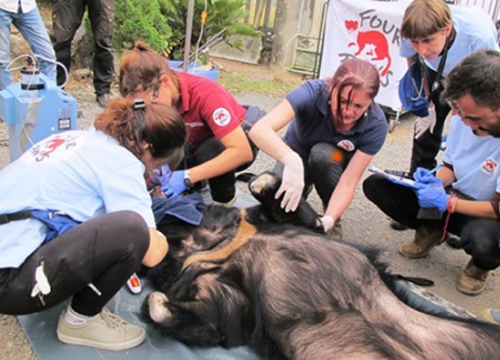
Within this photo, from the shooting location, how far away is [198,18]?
8.34 meters

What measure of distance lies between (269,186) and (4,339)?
141 centimetres

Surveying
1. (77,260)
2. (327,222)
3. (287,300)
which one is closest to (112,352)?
(77,260)

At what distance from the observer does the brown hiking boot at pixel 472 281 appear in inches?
109

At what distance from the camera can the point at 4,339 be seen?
194cm

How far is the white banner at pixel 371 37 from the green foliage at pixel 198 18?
9.43 feet

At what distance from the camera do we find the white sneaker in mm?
1886

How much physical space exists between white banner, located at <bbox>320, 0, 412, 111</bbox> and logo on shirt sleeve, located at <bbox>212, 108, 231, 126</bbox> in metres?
3.63

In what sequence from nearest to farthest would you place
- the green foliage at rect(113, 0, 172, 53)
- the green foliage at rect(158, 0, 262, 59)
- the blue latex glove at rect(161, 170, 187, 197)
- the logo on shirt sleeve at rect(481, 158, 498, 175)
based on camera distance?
the logo on shirt sleeve at rect(481, 158, 498, 175) < the blue latex glove at rect(161, 170, 187, 197) < the green foliage at rect(113, 0, 172, 53) < the green foliage at rect(158, 0, 262, 59)

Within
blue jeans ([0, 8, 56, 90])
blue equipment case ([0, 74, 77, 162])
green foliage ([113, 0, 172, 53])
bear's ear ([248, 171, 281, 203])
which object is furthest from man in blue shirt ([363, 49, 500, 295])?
green foliage ([113, 0, 172, 53])

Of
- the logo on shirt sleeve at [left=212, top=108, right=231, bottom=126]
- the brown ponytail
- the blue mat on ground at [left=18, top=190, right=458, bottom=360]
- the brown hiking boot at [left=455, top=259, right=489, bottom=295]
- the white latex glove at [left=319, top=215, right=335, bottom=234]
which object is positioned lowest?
the brown hiking boot at [left=455, top=259, right=489, bottom=295]

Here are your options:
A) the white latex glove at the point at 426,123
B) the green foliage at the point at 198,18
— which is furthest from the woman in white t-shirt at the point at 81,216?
the green foliage at the point at 198,18

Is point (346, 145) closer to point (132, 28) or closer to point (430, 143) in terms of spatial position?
point (430, 143)

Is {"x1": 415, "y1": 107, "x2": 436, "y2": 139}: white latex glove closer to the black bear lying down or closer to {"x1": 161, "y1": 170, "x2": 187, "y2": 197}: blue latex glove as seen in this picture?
the black bear lying down

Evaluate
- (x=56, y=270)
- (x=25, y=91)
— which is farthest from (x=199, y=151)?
(x=56, y=270)
